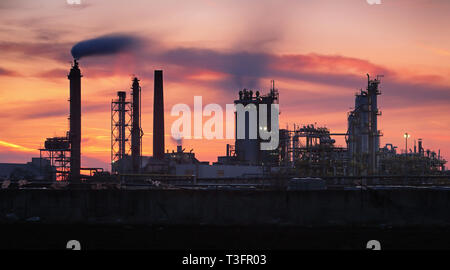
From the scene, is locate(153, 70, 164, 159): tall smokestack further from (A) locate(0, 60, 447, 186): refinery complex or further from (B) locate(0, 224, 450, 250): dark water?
(B) locate(0, 224, 450, 250): dark water

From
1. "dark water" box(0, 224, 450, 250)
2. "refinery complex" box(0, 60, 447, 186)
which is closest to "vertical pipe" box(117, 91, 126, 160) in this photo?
"refinery complex" box(0, 60, 447, 186)

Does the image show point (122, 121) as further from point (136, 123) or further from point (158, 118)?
point (158, 118)

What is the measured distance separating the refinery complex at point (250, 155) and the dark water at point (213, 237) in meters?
24.1

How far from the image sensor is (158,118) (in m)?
75.1

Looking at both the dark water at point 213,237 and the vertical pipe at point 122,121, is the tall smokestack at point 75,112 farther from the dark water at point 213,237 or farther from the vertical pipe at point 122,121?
the dark water at point 213,237

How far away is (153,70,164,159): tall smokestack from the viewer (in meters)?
74.6

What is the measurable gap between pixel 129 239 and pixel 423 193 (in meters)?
12.9

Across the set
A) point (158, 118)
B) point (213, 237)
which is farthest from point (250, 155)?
point (213, 237)

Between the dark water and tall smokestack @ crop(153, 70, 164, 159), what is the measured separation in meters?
48.3

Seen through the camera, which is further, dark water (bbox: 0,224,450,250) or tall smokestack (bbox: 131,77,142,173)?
tall smokestack (bbox: 131,77,142,173)

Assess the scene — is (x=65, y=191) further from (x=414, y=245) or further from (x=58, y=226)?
(x=414, y=245)

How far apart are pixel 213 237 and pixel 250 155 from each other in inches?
2147
